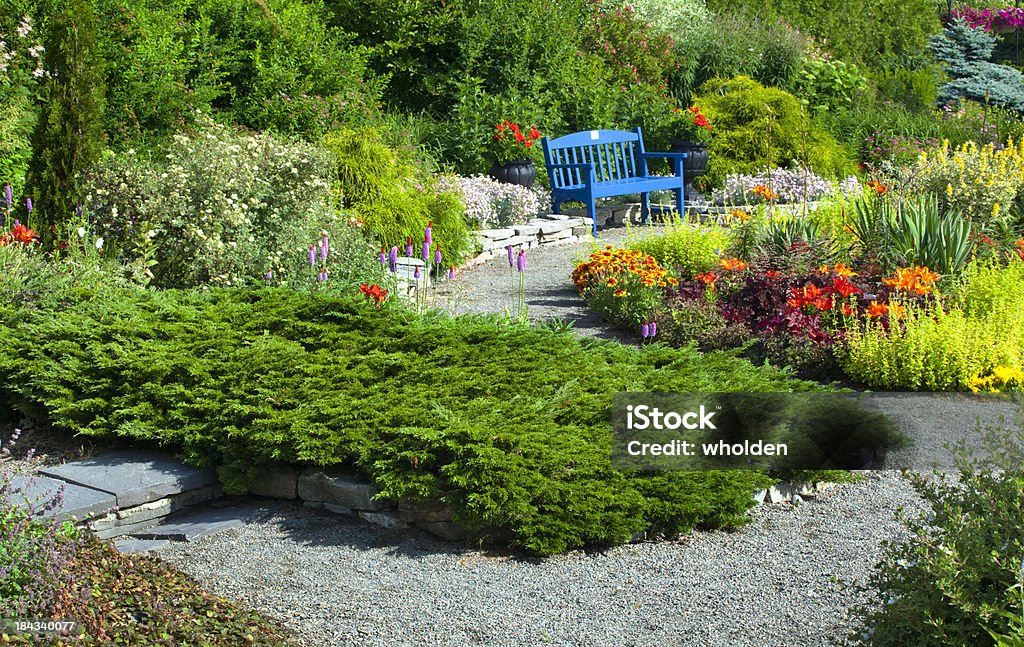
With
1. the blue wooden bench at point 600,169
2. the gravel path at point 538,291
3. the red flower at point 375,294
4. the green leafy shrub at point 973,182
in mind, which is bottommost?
the gravel path at point 538,291

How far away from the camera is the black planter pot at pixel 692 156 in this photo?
40.3 feet

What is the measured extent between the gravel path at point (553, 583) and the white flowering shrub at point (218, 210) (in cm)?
287

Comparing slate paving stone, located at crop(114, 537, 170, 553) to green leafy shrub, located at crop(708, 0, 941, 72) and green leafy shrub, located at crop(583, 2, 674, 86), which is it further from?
green leafy shrub, located at crop(708, 0, 941, 72)

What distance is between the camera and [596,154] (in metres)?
11.9

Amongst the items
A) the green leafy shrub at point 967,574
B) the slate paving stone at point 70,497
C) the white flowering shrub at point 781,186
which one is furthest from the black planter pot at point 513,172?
the green leafy shrub at point 967,574

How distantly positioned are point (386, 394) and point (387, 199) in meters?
4.12

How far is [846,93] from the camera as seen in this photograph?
15969 millimetres

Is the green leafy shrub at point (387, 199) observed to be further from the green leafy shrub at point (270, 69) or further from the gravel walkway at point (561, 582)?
the gravel walkway at point (561, 582)

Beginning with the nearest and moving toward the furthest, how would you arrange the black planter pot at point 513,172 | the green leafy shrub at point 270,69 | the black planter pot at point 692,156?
1. the green leafy shrub at point 270,69
2. the black planter pot at point 513,172
3. the black planter pot at point 692,156

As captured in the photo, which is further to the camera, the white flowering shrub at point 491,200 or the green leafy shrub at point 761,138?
the green leafy shrub at point 761,138

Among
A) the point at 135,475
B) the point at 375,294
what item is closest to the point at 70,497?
the point at 135,475

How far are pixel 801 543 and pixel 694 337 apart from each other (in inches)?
101

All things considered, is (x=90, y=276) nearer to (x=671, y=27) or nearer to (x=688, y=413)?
(x=688, y=413)

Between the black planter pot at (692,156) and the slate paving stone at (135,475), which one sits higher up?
the black planter pot at (692,156)
